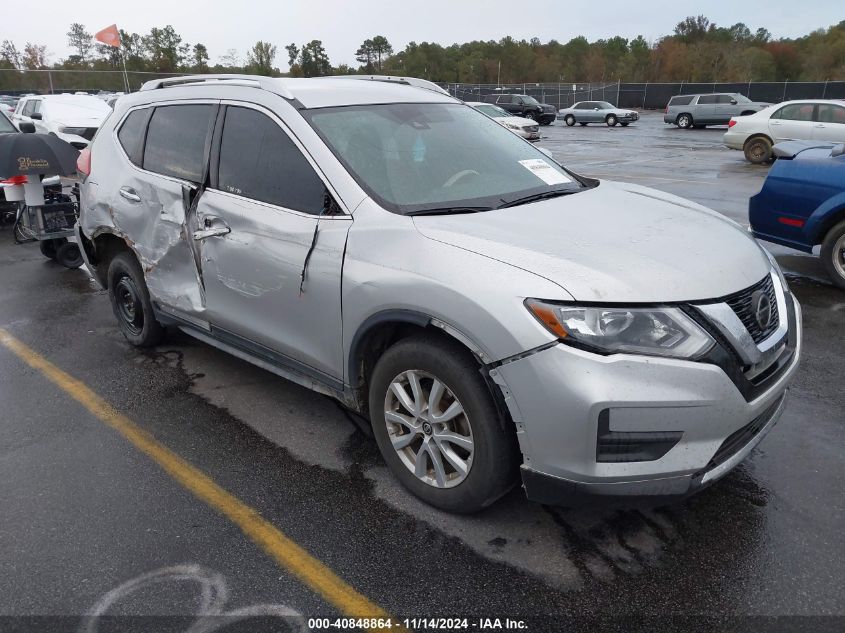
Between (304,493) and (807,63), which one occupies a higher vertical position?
(807,63)

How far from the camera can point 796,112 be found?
1666 cm

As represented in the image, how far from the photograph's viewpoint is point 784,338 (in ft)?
9.30

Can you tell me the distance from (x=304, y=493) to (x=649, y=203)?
2.32 metres

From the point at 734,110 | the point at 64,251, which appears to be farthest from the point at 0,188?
the point at 734,110

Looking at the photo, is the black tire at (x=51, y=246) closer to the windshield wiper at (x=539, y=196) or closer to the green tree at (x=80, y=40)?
the windshield wiper at (x=539, y=196)

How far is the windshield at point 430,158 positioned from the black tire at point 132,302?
6.97ft

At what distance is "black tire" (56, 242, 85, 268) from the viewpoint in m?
7.73

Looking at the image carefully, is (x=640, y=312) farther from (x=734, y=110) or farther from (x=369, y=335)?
(x=734, y=110)

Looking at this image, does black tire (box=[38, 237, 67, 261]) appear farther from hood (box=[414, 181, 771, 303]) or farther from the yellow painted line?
hood (box=[414, 181, 771, 303])

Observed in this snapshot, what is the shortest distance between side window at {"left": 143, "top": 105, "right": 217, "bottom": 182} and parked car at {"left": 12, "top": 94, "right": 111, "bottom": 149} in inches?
480

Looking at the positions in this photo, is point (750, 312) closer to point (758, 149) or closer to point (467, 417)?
point (467, 417)

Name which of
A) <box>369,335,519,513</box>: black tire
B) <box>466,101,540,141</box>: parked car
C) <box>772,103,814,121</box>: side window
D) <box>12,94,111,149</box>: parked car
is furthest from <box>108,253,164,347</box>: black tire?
<box>466,101,540,141</box>: parked car

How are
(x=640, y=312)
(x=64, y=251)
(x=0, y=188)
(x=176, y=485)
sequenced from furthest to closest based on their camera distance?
(x=0, y=188) → (x=64, y=251) → (x=176, y=485) → (x=640, y=312)

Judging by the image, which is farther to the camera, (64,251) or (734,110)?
(734,110)
